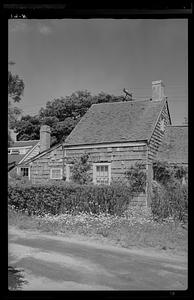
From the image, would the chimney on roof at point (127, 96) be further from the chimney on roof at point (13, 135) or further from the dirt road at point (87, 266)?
the dirt road at point (87, 266)

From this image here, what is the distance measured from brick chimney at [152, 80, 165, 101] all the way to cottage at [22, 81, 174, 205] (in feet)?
0.12

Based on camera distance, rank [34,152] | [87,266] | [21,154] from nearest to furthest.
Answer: [87,266]
[21,154]
[34,152]

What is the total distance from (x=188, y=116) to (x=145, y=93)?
0.37m

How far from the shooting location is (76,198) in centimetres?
233

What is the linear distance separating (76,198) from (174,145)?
75cm

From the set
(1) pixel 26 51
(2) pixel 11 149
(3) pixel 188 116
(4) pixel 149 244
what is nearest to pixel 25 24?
(1) pixel 26 51

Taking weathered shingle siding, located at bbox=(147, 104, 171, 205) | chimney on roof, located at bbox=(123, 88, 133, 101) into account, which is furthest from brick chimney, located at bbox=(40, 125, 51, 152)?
weathered shingle siding, located at bbox=(147, 104, 171, 205)

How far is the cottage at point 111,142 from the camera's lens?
2268mm

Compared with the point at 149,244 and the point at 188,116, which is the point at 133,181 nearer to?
the point at 149,244

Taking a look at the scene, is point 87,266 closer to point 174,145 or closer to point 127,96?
point 174,145

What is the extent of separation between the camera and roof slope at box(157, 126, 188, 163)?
209 cm

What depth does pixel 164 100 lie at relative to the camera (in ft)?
7.29

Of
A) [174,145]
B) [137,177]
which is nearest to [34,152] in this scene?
[137,177]
